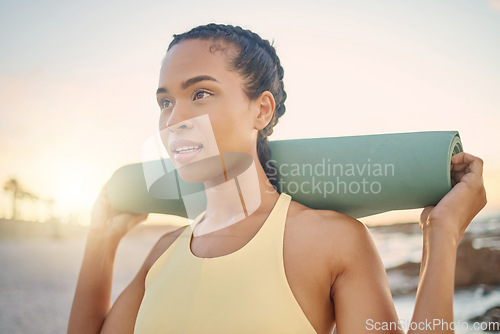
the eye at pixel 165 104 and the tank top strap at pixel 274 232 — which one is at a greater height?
the eye at pixel 165 104

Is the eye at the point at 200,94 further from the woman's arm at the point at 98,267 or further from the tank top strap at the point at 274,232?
the woman's arm at the point at 98,267

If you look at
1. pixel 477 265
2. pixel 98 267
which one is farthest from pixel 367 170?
pixel 477 265

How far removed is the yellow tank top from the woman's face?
0.72ft

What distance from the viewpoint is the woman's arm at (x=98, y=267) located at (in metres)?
1.27

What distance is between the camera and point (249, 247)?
1.00m

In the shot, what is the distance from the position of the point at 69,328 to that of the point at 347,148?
1029 mm

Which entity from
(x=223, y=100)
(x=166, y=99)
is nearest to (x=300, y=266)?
(x=223, y=100)

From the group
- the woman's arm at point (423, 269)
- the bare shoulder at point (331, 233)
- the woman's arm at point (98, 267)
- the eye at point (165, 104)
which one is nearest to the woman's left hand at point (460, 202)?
the woman's arm at point (423, 269)

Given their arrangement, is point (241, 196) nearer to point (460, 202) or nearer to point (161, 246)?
point (161, 246)

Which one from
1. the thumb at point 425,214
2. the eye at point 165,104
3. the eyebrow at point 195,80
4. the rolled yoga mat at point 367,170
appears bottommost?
the thumb at point 425,214

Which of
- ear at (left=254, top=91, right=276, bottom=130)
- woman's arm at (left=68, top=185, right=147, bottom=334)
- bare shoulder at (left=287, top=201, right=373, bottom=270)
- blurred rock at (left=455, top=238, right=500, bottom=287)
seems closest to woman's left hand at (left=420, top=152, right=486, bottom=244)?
bare shoulder at (left=287, top=201, right=373, bottom=270)

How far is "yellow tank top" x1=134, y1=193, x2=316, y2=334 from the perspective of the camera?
2.93 ft

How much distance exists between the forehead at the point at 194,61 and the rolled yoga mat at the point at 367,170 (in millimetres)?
285

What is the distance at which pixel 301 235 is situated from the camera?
1.00 m
